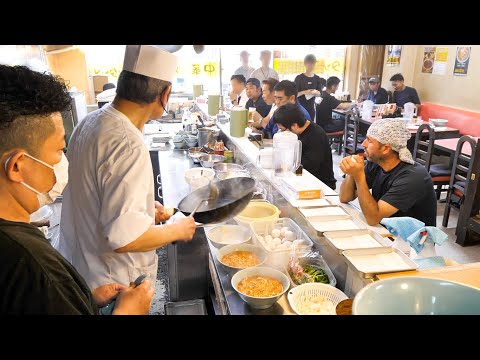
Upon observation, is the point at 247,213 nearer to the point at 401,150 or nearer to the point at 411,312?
the point at 401,150

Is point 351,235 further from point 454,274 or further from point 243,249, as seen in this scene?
point 243,249

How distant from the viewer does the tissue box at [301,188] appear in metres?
2.12

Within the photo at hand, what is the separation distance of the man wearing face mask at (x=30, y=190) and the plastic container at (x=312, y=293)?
0.89 metres

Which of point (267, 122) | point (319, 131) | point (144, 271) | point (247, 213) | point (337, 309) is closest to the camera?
point (337, 309)

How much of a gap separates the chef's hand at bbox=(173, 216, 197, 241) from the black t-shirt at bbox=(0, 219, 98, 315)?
0.70m

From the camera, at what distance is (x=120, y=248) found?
1.47 metres

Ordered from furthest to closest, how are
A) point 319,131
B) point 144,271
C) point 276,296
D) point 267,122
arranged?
1. point 267,122
2. point 319,131
3. point 144,271
4. point 276,296

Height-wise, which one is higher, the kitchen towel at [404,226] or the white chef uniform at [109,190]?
the white chef uniform at [109,190]

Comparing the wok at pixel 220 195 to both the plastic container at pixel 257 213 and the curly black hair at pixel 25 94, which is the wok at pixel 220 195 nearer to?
the plastic container at pixel 257 213

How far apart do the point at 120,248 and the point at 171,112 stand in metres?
5.89

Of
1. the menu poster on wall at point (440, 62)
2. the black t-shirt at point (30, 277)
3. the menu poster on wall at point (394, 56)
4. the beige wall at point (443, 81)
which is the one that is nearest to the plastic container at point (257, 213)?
the black t-shirt at point (30, 277)

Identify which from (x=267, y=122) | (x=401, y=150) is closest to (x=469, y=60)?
(x=267, y=122)

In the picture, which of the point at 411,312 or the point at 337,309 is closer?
the point at 411,312

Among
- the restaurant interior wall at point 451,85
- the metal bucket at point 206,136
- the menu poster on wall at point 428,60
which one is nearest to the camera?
the metal bucket at point 206,136
